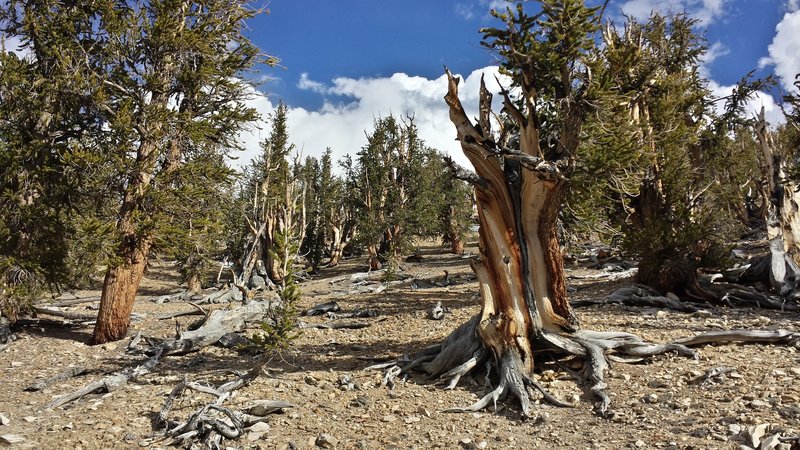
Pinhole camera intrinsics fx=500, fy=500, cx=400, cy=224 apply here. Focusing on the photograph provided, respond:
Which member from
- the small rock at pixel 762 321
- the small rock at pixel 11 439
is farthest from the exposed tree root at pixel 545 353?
the small rock at pixel 11 439

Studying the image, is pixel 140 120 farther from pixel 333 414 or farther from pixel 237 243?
pixel 237 243

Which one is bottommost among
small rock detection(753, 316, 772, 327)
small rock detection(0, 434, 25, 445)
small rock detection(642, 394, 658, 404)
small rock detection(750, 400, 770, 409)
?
small rock detection(0, 434, 25, 445)

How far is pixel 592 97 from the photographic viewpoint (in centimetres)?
605

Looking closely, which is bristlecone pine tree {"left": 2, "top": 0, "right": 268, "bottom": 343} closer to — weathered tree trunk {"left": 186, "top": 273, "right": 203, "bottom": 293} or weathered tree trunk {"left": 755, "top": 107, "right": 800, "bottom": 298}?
weathered tree trunk {"left": 186, "top": 273, "right": 203, "bottom": 293}

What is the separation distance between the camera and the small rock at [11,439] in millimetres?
5113

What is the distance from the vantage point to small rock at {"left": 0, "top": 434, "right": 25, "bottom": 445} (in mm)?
5113

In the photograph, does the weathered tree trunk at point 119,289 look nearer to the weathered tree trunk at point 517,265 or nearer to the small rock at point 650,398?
the weathered tree trunk at point 517,265

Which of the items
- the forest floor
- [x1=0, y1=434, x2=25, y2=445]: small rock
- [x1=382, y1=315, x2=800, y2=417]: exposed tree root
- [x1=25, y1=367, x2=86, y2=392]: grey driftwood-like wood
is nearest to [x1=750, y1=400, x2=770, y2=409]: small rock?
the forest floor

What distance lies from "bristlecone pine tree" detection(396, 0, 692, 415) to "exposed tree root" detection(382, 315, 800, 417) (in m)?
0.02

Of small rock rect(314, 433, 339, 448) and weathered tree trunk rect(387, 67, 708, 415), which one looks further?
weathered tree trunk rect(387, 67, 708, 415)

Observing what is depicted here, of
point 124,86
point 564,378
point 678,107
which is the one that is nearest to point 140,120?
point 124,86

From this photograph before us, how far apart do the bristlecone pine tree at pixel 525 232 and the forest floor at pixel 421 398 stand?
0.36m

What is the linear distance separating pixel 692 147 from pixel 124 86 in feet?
47.7

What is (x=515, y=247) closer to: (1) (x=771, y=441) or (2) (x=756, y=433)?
(2) (x=756, y=433)
